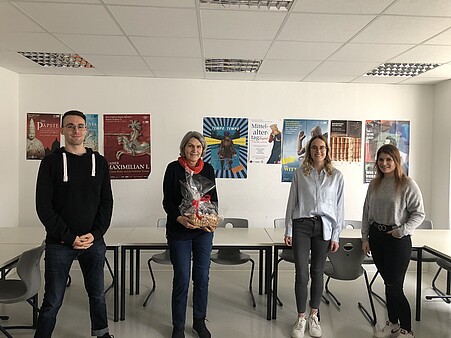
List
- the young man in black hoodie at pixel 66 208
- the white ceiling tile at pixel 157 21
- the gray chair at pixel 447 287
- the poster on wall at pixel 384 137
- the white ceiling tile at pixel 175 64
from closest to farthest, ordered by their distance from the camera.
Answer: the young man in black hoodie at pixel 66 208 → the white ceiling tile at pixel 157 21 → the gray chair at pixel 447 287 → the white ceiling tile at pixel 175 64 → the poster on wall at pixel 384 137

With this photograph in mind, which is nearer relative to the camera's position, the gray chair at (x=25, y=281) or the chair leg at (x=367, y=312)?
the gray chair at (x=25, y=281)

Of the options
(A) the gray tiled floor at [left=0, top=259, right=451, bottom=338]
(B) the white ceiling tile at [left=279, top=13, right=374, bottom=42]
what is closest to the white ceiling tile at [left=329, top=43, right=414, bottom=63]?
(B) the white ceiling tile at [left=279, top=13, right=374, bottom=42]

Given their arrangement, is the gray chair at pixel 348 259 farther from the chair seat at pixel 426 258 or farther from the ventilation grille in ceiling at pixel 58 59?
the ventilation grille in ceiling at pixel 58 59

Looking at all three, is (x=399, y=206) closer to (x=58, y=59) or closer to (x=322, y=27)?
(x=322, y=27)

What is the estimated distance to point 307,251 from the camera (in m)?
2.88

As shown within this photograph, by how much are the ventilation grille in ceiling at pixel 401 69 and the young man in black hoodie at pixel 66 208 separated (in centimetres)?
332

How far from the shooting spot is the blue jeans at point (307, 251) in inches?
112

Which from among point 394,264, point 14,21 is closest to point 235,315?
point 394,264

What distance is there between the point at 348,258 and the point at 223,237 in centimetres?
110

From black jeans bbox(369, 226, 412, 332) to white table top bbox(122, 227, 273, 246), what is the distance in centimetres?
87

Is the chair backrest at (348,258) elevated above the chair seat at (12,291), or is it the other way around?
the chair backrest at (348,258)

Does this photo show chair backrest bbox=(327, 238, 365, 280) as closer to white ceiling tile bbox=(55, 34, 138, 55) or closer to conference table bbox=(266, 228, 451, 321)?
conference table bbox=(266, 228, 451, 321)

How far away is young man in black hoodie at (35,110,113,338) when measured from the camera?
229 cm

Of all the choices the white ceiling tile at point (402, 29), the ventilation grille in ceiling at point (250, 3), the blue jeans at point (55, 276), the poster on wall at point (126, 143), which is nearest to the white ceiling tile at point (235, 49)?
the ventilation grille in ceiling at point (250, 3)
